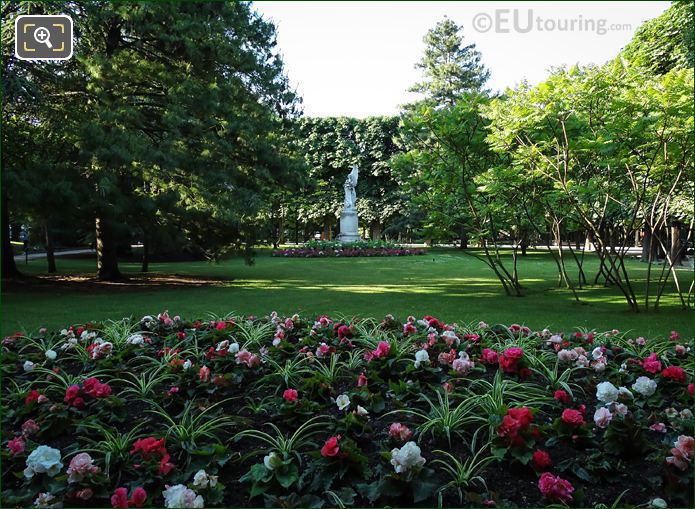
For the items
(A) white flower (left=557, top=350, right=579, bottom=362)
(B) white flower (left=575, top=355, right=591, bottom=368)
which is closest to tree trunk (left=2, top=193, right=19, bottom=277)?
(A) white flower (left=557, top=350, right=579, bottom=362)

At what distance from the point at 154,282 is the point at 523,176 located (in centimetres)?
949

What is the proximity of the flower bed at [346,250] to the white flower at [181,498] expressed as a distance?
73.0 ft

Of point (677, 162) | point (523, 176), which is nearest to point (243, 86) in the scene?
point (523, 176)

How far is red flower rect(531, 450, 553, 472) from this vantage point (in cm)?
198

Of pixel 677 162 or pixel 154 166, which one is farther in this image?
pixel 154 166

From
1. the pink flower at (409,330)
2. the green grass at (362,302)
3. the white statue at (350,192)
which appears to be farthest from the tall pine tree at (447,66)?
the pink flower at (409,330)

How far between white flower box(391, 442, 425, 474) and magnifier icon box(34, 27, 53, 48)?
7.29 ft

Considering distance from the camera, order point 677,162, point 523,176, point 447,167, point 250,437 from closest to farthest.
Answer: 1. point 250,437
2. point 677,162
3. point 523,176
4. point 447,167

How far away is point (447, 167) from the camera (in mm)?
9008

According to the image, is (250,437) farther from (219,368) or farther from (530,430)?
(530,430)

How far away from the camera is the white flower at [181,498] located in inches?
68.7

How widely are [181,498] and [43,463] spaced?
64 centimetres

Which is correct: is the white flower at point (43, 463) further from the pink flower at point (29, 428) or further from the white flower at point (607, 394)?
the white flower at point (607, 394)

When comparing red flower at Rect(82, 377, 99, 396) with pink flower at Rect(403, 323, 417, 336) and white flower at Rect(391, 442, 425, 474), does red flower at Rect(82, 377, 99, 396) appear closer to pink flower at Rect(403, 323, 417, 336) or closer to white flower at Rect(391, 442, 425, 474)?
white flower at Rect(391, 442, 425, 474)
